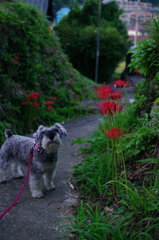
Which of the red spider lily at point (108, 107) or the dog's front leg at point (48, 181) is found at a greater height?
the red spider lily at point (108, 107)

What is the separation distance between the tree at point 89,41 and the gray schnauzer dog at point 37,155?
60.1ft

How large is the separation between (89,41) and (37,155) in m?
19.2

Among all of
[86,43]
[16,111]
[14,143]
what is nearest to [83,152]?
[14,143]

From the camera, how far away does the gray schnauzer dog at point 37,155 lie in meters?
3.94

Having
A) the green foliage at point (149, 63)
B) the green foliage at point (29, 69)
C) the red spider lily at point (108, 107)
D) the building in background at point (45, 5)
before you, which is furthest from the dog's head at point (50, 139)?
the building in background at point (45, 5)

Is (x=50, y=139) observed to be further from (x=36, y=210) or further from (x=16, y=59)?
(x=16, y=59)

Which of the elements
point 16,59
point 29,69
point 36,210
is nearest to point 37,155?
point 36,210

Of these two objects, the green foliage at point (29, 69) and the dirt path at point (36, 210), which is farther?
the green foliage at point (29, 69)

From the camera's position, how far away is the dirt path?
3279 millimetres

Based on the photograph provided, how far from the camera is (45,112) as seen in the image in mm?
8719

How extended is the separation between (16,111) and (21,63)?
2.04m

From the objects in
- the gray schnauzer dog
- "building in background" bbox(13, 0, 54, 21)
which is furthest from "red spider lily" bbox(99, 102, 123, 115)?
"building in background" bbox(13, 0, 54, 21)

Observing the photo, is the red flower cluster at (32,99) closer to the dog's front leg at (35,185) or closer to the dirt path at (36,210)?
the dirt path at (36,210)

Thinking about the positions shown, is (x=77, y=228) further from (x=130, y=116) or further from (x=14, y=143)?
(x=130, y=116)
